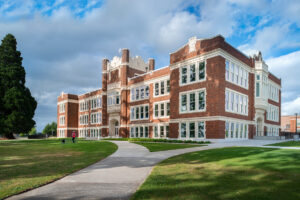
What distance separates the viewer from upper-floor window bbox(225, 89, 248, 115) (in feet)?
81.4

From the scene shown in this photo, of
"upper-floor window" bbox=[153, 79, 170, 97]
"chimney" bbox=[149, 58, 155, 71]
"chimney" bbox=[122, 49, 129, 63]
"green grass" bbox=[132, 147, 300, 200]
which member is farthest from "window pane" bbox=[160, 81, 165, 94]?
"green grass" bbox=[132, 147, 300, 200]

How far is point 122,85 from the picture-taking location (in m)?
39.3

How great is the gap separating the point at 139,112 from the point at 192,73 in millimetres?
12787

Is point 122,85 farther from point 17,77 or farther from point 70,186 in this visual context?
point 70,186

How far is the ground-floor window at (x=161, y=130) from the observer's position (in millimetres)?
31312

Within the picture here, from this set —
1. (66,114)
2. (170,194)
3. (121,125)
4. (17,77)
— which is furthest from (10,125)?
(170,194)

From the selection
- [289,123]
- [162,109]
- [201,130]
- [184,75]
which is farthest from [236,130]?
[289,123]

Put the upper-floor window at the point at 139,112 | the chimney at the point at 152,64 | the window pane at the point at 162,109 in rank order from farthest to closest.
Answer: the chimney at the point at 152,64 → the upper-floor window at the point at 139,112 → the window pane at the point at 162,109

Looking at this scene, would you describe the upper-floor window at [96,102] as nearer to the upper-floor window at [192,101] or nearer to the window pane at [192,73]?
the upper-floor window at [192,101]

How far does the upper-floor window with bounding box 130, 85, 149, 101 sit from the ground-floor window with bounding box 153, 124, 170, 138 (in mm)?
5436

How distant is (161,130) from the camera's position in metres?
32.3

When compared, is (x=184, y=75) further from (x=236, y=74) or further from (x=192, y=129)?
(x=192, y=129)

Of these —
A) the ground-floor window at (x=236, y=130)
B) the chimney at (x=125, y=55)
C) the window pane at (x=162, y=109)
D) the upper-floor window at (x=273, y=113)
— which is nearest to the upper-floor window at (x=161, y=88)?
the window pane at (x=162, y=109)

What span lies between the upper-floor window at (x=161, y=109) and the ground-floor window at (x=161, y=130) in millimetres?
1495
